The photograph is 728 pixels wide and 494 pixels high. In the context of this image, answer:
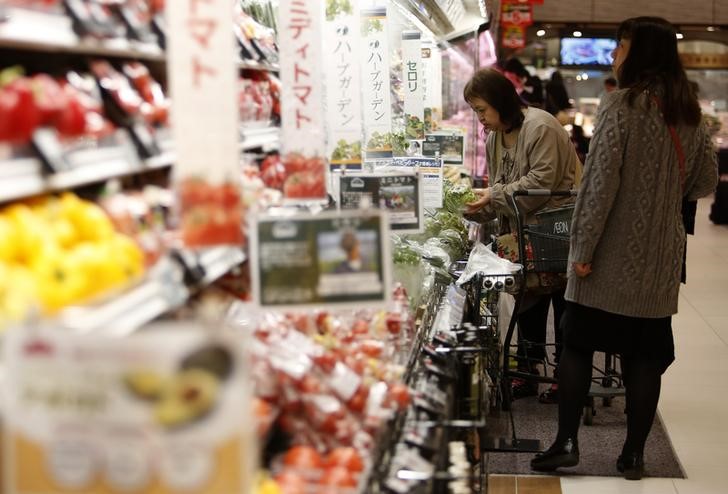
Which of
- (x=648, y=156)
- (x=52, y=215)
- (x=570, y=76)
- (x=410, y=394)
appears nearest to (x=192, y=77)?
(x=52, y=215)

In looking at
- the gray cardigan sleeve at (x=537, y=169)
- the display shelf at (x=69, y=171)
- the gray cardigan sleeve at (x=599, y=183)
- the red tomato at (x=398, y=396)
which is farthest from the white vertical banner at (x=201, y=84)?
the gray cardigan sleeve at (x=537, y=169)

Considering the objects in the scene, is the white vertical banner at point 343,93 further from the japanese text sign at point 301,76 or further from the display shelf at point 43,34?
the display shelf at point 43,34

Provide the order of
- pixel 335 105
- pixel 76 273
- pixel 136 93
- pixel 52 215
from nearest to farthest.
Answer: pixel 76 273, pixel 52 215, pixel 136 93, pixel 335 105

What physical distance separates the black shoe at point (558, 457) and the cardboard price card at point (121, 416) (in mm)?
3198

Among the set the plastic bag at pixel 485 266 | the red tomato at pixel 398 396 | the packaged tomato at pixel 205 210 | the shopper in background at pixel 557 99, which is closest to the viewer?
the packaged tomato at pixel 205 210

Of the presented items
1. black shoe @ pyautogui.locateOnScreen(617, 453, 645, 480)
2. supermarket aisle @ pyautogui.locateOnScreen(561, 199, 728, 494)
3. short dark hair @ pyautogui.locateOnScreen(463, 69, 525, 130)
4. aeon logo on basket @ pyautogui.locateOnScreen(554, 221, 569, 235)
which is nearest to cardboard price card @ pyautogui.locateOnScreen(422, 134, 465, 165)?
short dark hair @ pyautogui.locateOnScreen(463, 69, 525, 130)

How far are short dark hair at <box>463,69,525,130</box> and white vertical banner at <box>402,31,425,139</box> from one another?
28 centimetres

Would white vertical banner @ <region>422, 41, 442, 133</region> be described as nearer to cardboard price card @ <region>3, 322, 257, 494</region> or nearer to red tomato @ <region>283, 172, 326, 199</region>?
red tomato @ <region>283, 172, 326, 199</region>

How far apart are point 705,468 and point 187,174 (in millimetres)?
3516

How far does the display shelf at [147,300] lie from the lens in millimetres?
1603

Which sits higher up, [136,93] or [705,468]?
[136,93]

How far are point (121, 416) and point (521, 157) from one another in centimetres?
410

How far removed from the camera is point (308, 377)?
239cm

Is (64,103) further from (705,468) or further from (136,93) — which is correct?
(705,468)
